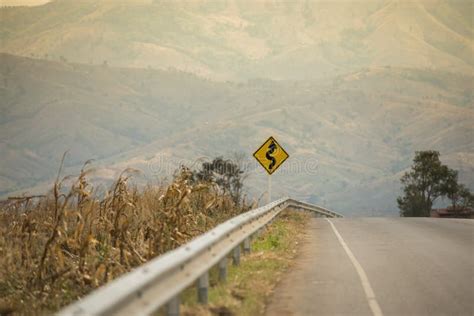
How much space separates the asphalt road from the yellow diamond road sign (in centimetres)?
1131

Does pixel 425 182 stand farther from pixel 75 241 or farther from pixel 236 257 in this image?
pixel 75 241

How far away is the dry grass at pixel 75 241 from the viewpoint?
1259cm

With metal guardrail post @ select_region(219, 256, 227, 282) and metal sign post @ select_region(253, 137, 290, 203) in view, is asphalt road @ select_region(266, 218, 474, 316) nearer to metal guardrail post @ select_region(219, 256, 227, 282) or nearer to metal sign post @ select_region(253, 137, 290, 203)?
metal guardrail post @ select_region(219, 256, 227, 282)

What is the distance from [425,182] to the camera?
451 ft

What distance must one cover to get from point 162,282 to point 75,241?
4.95m

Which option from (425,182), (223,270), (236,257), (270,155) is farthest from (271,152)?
(425,182)

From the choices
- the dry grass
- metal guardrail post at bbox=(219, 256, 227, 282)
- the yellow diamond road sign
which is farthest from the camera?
the yellow diamond road sign

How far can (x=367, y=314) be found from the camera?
36.2 feet

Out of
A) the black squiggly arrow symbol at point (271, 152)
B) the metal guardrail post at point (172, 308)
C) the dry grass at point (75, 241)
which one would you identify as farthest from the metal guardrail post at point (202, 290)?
the black squiggly arrow symbol at point (271, 152)

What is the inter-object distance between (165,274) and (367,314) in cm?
349

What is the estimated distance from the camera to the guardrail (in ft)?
21.4

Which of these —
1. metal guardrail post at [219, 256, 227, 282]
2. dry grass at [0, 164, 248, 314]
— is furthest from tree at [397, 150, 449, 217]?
metal guardrail post at [219, 256, 227, 282]

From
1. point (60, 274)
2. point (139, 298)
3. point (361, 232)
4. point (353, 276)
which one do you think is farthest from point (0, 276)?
point (361, 232)

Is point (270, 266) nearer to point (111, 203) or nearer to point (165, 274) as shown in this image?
point (111, 203)
